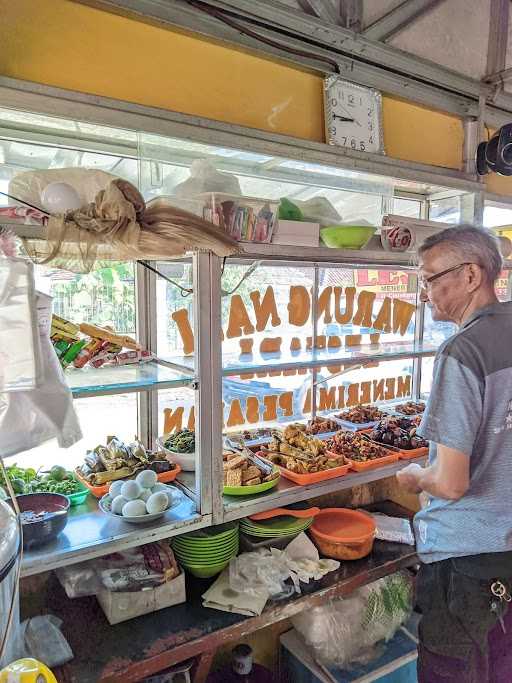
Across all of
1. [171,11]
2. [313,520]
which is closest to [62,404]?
[313,520]

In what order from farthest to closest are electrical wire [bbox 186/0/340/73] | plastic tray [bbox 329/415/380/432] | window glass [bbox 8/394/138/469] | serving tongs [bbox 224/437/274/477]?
plastic tray [bbox 329/415/380/432], window glass [bbox 8/394/138/469], serving tongs [bbox 224/437/274/477], electrical wire [bbox 186/0/340/73]

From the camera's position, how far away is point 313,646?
2080 mm

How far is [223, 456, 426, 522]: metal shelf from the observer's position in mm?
1754

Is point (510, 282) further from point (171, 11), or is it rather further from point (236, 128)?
point (171, 11)

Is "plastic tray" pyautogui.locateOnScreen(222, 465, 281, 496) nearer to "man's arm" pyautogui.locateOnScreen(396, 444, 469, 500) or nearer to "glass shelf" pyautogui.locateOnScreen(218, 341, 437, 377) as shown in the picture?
"glass shelf" pyautogui.locateOnScreen(218, 341, 437, 377)

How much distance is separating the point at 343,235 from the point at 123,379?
1009 millimetres

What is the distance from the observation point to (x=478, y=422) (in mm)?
1420

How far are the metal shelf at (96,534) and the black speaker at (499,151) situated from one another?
245 centimetres

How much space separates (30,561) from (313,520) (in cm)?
121

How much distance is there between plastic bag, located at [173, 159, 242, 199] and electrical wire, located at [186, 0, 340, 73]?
660 mm

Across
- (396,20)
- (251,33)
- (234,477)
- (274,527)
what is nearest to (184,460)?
(234,477)

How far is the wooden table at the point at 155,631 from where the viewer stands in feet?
4.55

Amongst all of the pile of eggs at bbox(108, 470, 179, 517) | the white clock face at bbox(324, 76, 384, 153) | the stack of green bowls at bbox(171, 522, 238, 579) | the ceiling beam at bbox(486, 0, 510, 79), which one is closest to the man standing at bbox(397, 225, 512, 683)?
the stack of green bowls at bbox(171, 522, 238, 579)

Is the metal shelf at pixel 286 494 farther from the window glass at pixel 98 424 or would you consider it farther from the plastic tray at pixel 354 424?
the window glass at pixel 98 424
